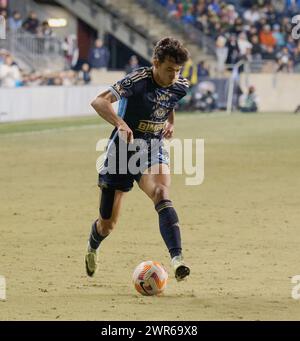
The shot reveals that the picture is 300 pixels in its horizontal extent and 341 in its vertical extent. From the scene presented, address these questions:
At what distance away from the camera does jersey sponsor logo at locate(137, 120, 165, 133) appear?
902cm

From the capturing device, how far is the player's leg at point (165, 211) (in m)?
8.28

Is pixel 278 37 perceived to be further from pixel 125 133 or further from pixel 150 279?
pixel 150 279

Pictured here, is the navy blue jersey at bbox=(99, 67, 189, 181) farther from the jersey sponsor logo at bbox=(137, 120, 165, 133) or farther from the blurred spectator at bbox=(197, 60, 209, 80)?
the blurred spectator at bbox=(197, 60, 209, 80)

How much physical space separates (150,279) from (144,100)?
1550 mm

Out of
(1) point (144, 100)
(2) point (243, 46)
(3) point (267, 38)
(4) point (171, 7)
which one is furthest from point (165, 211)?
(4) point (171, 7)

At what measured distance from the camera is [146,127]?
29.7 feet

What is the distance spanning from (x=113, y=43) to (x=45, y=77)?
1159 cm

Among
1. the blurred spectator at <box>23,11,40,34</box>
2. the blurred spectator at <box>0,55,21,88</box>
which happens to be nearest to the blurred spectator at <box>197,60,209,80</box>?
the blurred spectator at <box>23,11,40,34</box>

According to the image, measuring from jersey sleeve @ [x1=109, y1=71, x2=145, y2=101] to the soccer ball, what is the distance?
4.75 feet

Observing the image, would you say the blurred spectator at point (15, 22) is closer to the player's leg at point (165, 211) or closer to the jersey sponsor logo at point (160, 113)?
the jersey sponsor logo at point (160, 113)

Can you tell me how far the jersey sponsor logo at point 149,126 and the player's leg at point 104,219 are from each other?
595 mm

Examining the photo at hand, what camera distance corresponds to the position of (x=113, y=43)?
141 feet
